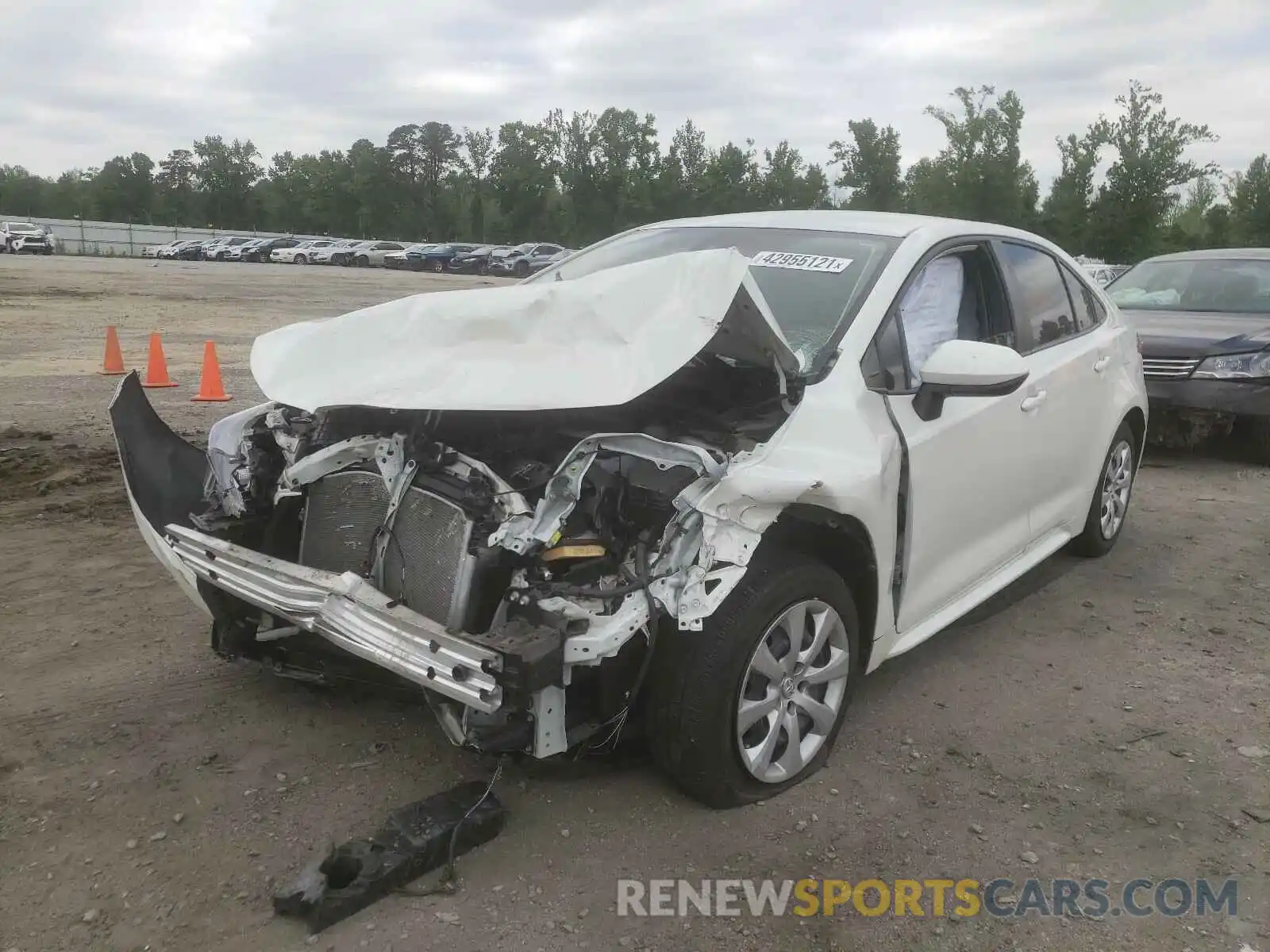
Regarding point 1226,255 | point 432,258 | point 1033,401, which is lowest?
point 1033,401

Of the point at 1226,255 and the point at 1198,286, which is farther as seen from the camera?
the point at 1226,255

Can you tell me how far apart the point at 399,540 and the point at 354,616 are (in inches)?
15.2

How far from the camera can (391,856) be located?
107 inches

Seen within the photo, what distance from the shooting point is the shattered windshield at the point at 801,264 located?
353 cm

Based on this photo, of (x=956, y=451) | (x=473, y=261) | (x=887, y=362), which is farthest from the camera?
(x=473, y=261)

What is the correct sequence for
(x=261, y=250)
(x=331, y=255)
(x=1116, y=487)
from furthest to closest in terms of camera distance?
(x=261, y=250), (x=331, y=255), (x=1116, y=487)

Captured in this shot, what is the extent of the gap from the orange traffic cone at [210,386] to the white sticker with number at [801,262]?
6.93m

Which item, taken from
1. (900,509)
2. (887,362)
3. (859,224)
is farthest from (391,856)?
(859,224)

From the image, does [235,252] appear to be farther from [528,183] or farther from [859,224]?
[859,224]

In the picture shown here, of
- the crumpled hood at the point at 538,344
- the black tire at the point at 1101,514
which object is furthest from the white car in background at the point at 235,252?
the crumpled hood at the point at 538,344

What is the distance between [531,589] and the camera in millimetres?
2664

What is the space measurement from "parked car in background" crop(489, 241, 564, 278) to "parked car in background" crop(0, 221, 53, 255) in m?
20.9

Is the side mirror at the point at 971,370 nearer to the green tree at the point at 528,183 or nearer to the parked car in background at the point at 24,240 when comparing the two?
the parked car in background at the point at 24,240

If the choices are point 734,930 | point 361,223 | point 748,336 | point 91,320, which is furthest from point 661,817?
point 361,223
